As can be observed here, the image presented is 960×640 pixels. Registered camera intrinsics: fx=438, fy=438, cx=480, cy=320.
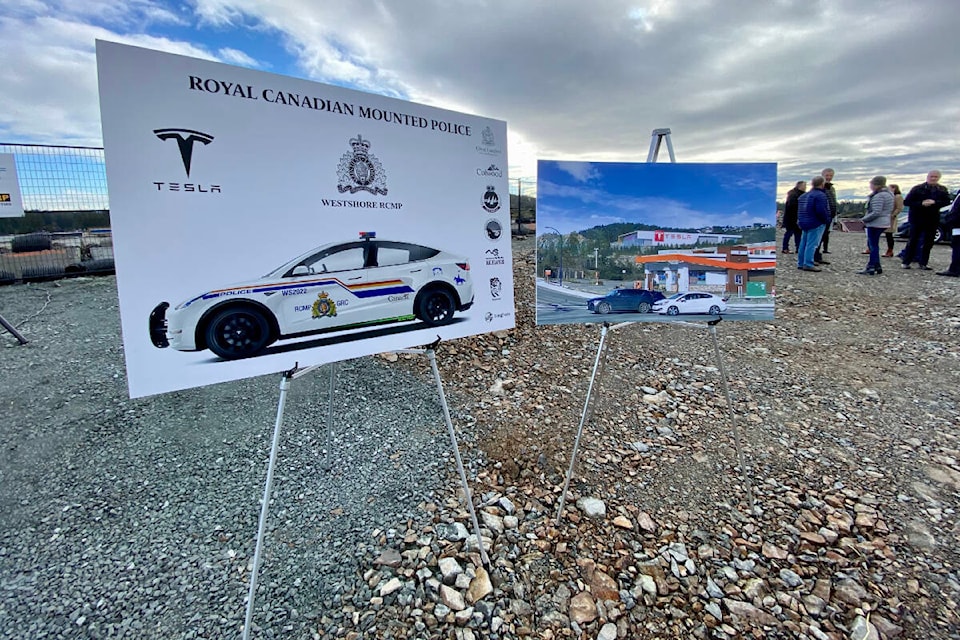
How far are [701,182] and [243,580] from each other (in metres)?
3.03

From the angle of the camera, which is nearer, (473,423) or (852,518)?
(852,518)

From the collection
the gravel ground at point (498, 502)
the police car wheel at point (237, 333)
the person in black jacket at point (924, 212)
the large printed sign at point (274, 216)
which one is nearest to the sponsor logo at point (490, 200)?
the large printed sign at point (274, 216)

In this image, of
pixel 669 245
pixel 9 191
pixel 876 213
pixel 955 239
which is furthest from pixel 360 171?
pixel 955 239

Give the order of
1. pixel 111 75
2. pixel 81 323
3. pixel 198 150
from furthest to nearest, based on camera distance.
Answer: pixel 81 323
pixel 198 150
pixel 111 75

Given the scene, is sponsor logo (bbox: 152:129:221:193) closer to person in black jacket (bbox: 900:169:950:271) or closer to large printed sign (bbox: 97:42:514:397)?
large printed sign (bbox: 97:42:514:397)

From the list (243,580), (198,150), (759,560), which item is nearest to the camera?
(198,150)

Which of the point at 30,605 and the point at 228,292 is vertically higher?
the point at 228,292

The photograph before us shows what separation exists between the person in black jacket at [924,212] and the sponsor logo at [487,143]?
8785 millimetres

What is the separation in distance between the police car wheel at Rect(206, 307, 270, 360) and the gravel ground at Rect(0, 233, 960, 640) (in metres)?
1.02

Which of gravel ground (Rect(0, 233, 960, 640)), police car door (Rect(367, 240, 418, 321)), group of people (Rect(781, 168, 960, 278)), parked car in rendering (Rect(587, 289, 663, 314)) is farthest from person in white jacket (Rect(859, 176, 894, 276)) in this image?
police car door (Rect(367, 240, 418, 321))

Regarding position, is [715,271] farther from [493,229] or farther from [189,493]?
[189,493]

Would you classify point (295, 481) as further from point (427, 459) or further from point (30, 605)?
point (30, 605)

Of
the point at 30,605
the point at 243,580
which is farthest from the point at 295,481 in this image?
the point at 30,605

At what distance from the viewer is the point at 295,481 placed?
2590 mm
